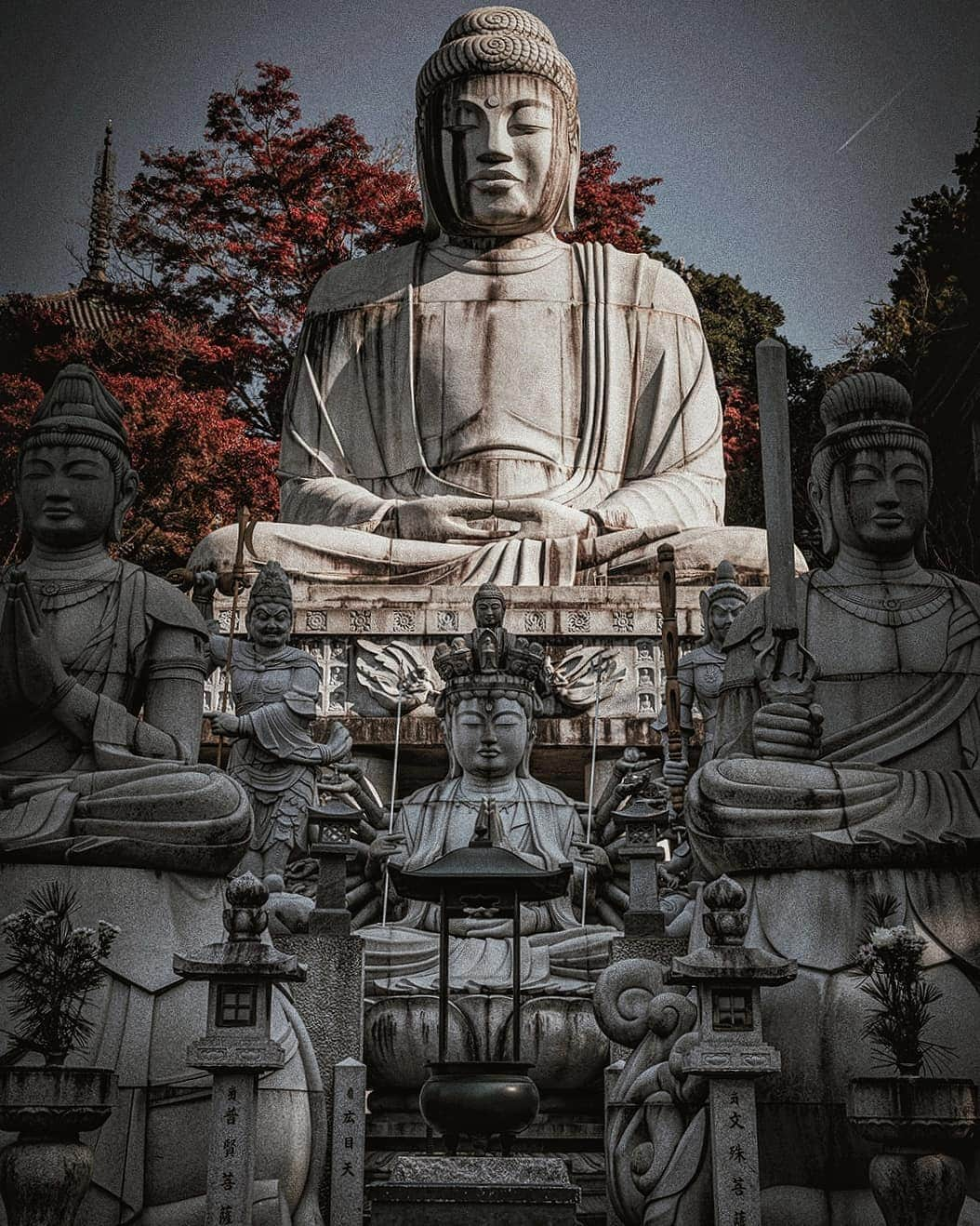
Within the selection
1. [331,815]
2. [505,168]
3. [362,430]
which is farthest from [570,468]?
[331,815]

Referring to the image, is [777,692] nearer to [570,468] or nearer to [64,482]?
[64,482]

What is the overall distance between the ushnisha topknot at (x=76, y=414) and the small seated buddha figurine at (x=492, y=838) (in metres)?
2.50

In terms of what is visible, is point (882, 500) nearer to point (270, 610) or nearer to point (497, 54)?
point (270, 610)

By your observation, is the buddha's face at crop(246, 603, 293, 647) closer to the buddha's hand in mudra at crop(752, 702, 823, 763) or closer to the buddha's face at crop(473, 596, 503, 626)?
the buddha's face at crop(473, 596, 503, 626)

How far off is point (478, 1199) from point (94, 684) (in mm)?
2750

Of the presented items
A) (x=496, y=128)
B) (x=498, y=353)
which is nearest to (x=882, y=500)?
(x=498, y=353)

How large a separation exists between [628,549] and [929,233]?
33.1ft

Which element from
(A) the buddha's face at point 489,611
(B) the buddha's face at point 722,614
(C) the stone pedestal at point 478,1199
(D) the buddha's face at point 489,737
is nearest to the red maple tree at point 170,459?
(A) the buddha's face at point 489,611

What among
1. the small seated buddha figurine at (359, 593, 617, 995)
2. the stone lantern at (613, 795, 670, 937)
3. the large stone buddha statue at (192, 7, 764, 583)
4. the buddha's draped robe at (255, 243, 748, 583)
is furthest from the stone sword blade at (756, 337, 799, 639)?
the buddha's draped robe at (255, 243, 748, 583)

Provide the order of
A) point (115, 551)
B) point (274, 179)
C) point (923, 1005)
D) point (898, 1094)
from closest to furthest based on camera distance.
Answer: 1. point (898, 1094)
2. point (923, 1005)
3. point (115, 551)
4. point (274, 179)

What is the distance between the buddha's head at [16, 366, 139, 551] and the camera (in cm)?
732

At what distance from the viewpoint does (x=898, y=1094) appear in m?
5.09

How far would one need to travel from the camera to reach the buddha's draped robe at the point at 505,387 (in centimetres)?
1475

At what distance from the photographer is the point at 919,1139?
5078 millimetres
